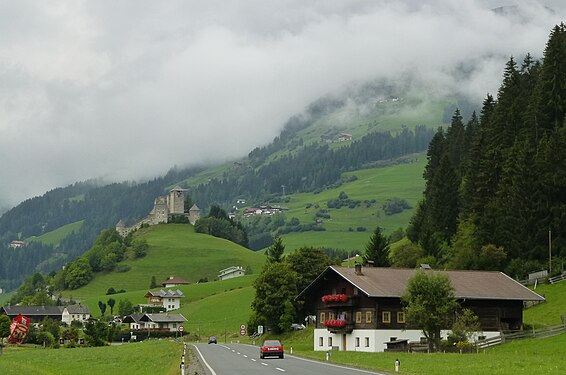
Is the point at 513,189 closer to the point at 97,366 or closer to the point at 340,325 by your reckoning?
the point at 340,325

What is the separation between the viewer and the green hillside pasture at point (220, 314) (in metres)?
140

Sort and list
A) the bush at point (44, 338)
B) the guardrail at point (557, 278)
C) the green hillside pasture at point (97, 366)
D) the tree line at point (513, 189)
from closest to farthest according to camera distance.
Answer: the green hillside pasture at point (97, 366)
the guardrail at point (557, 278)
the tree line at point (513, 189)
the bush at point (44, 338)

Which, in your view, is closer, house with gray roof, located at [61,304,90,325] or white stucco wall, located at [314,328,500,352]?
white stucco wall, located at [314,328,500,352]

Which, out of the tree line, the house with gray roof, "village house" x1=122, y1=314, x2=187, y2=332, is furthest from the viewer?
the house with gray roof

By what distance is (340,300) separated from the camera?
3270 inches

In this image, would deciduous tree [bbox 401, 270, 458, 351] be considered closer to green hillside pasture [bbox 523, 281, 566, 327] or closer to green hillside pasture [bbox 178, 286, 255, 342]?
green hillside pasture [bbox 523, 281, 566, 327]

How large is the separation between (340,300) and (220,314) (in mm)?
77765

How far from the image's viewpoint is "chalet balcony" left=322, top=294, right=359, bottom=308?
8181cm

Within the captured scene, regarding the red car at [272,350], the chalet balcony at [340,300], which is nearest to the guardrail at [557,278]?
the chalet balcony at [340,300]

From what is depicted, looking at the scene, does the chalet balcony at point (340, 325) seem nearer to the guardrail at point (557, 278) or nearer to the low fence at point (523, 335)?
the low fence at point (523, 335)

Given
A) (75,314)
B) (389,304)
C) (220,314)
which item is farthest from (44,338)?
(75,314)

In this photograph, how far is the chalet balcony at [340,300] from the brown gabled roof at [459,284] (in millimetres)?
2240

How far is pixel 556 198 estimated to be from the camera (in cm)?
9094

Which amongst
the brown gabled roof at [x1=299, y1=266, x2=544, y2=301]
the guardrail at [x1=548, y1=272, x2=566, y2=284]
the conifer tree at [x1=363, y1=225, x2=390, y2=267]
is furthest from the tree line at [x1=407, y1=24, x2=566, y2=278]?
the brown gabled roof at [x1=299, y1=266, x2=544, y2=301]
